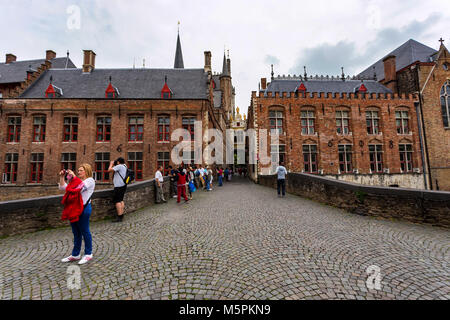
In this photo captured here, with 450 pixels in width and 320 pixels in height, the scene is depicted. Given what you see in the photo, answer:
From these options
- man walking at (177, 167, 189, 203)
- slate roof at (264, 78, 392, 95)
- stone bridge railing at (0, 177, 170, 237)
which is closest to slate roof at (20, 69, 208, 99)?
slate roof at (264, 78, 392, 95)

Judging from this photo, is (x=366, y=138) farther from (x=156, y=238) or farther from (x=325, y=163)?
(x=156, y=238)

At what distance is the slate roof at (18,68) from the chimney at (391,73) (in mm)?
43041

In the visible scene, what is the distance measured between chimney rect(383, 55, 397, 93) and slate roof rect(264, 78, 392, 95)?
0.86 m

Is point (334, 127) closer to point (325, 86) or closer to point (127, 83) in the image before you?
point (325, 86)

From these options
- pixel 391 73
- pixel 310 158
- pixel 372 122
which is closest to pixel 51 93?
pixel 310 158

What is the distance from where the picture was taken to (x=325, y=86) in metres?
23.6

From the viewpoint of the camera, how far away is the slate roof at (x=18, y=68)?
24.1m

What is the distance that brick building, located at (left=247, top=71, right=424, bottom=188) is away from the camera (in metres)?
20.2

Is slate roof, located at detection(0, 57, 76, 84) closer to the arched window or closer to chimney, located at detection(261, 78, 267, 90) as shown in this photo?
chimney, located at detection(261, 78, 267, 90)

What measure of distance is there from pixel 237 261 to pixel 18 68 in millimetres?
38948
